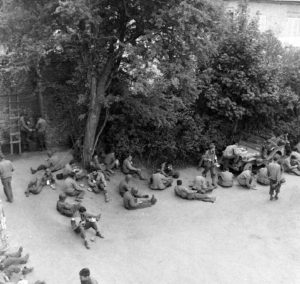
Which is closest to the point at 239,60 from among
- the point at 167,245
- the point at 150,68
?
the point at 150,68

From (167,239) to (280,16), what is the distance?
17.3 m

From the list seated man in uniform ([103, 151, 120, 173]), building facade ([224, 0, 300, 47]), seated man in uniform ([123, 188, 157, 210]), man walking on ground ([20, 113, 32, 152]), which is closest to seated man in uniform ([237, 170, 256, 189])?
seated man in uniform ([123, 188, 157, 210])

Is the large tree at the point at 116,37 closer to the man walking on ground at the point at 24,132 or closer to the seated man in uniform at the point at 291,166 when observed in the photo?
the man walking on ground at the point at 24,132

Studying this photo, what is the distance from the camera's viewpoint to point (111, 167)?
16719 millimetres

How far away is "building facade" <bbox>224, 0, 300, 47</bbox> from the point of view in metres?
25.0

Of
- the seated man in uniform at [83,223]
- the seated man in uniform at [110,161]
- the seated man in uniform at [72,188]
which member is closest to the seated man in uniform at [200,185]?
the seated man in uniform at [110,161]

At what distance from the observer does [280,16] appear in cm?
2541

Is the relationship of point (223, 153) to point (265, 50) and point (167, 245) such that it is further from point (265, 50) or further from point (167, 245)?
point (167, 245)

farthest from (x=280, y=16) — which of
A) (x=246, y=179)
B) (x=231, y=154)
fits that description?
(x=246, y=179)

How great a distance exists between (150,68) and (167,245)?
5.74 m

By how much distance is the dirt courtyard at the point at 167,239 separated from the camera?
1157 cm

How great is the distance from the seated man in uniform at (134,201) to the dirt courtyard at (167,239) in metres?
0.18

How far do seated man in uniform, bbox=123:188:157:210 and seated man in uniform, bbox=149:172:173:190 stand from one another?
0.97m

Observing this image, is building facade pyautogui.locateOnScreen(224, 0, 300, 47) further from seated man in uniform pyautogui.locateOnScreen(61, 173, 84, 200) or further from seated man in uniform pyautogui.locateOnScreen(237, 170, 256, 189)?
seated man in uniform pyautogui.locateOnScreen(61, 173, 84, 200)
